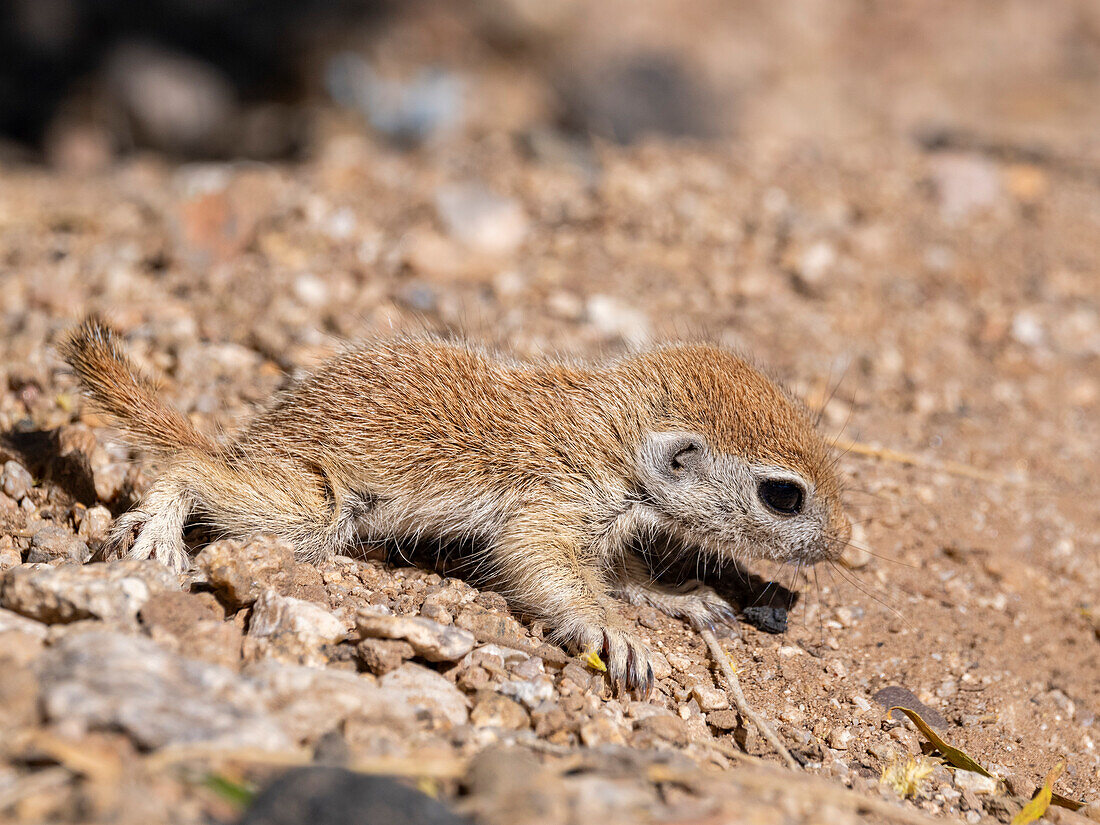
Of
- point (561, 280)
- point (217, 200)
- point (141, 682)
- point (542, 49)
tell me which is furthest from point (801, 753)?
point (542, 49)

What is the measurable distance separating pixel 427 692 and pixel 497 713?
236 mm

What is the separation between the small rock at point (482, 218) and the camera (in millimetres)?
6188

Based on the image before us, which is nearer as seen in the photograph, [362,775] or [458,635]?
[362,775]

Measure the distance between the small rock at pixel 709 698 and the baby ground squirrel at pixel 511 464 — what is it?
45 cm

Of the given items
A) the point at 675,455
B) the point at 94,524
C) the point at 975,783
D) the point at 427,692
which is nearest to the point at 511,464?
the point at 675,455

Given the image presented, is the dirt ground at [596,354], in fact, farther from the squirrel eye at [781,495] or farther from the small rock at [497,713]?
the squirrel eye at [781,495]

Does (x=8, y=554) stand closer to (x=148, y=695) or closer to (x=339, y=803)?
Answer: (x=148, y=695)

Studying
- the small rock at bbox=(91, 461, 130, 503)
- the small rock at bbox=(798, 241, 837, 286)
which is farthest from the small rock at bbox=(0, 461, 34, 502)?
the small rock at bbox=(798, 241, 837, 286)

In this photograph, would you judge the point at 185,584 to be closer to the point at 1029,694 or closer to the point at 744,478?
the point at 744,478

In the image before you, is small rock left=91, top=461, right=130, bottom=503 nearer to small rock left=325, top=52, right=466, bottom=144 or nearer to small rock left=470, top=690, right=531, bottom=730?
small rock left=470, top=690, right=531, bottom=730

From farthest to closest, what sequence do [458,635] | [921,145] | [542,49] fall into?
[542,49] → [921,145] → [458,635]

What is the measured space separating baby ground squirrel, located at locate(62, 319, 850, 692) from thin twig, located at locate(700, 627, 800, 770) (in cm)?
19

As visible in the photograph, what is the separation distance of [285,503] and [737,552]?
1973 mm

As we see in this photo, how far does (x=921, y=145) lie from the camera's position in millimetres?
8055
